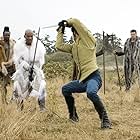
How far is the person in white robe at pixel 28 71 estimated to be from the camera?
32.4 feet

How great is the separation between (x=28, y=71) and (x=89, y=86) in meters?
1.86

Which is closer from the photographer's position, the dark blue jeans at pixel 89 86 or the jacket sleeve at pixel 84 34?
the dark blue jeans at pixel 89 86

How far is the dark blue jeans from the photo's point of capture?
27.5ft

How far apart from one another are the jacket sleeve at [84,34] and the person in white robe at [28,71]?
133 cm

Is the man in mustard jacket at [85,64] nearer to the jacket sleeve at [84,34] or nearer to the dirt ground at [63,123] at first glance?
the jacket sleeve at [84,34]

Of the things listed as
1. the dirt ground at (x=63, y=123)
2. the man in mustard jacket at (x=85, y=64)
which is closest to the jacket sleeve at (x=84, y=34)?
the man in mustard jacket at (x=85, y=64)

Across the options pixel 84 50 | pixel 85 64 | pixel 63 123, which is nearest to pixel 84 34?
pixel 84 50

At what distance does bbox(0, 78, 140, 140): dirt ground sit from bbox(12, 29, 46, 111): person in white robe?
0.57 feet

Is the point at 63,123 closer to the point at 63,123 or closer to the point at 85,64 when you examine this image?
the point at 63,123

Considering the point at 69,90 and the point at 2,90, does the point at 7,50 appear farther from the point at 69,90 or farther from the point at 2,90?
the point at 69,90

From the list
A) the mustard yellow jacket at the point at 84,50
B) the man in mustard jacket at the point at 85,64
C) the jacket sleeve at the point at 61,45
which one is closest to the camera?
the man in mustard jacket at the point at 85,64

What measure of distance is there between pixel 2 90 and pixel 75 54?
182cm

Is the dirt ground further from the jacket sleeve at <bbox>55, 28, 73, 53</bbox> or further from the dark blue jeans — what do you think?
the jacket sleeve at <bbox>55, 28, 73, 53</bbox>

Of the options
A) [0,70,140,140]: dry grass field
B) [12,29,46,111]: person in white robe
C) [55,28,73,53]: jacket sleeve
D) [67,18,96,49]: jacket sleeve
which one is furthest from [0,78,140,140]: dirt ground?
[67,18,96,49]: jacket sleeve
